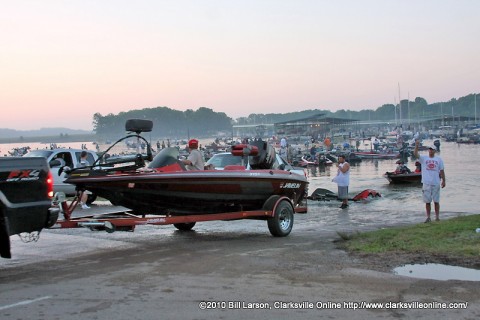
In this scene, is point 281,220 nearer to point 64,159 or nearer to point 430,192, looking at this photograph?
point 430,192

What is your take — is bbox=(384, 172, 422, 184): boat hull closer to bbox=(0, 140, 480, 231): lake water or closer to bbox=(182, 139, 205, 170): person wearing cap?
bbox=(0, 140, 480, 231): lake water

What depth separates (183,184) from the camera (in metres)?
10.4

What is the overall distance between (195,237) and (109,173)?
9.84 feet

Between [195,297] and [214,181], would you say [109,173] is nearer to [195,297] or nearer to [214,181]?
[214,181]

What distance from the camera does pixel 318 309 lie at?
244 inches

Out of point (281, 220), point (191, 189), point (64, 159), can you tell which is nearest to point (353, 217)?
point (281, 220)

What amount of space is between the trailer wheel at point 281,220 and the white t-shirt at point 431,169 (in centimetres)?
357

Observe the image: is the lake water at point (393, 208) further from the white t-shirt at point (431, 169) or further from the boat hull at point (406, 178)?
the white t-shirt at point (431, 169)

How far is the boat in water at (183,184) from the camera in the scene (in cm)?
962

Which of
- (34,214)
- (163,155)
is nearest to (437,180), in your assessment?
(163,155)

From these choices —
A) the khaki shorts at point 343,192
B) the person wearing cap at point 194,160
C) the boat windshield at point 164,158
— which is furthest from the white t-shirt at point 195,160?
the khaki shorts at point 343,192

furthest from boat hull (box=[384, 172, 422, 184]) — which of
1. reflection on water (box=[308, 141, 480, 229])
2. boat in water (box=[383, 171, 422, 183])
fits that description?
reflection on water (box=[308, 141, 480, 229])

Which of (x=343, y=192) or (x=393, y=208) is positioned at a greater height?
(x=343, y=192)

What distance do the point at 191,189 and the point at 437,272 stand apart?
4.53 metres
